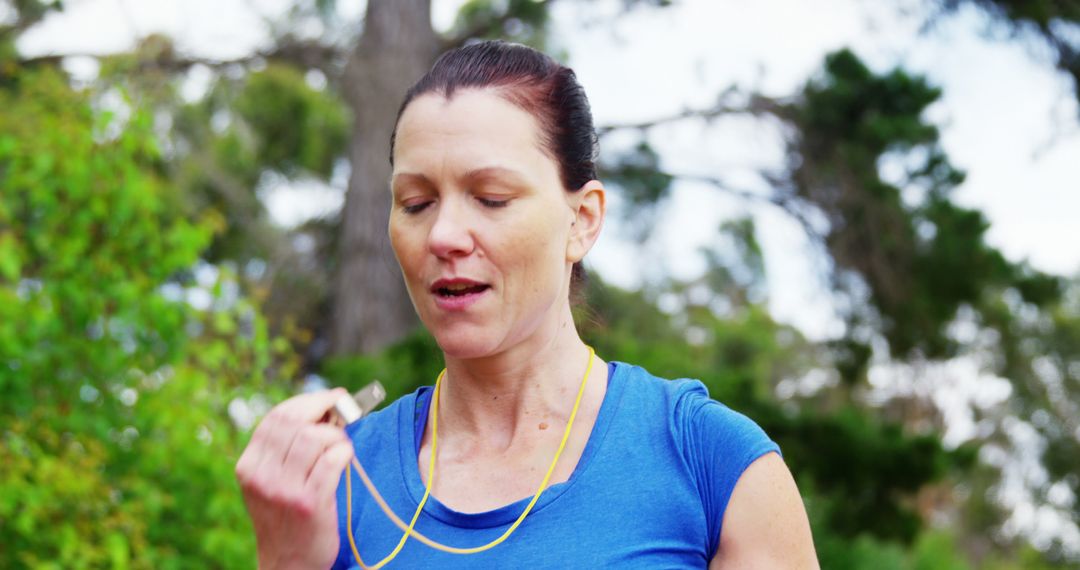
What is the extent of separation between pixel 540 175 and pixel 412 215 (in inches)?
7.4

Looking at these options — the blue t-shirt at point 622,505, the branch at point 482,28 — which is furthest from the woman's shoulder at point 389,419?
the branch at point 482,28

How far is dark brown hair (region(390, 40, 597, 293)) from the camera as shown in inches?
67.6

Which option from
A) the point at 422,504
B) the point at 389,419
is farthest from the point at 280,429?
the point at 389,419

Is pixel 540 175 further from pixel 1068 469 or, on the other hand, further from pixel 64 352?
pixel 1068 469

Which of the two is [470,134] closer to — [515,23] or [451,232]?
[451,232]

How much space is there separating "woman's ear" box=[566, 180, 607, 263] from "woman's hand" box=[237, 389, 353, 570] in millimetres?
432

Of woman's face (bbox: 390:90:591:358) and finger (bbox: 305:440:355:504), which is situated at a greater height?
woman's face (bbox: 390:90:591:358)

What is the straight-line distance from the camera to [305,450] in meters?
1.48

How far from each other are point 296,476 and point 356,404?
0.45 ft

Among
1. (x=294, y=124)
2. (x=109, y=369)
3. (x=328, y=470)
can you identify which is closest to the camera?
(x=328, y=470)

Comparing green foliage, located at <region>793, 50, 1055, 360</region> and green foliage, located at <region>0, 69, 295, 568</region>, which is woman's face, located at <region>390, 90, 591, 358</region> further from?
green foliage, located at <region>793, 50, 1055, 360</region>

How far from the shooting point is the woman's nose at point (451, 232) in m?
1.64

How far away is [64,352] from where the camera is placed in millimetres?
4406

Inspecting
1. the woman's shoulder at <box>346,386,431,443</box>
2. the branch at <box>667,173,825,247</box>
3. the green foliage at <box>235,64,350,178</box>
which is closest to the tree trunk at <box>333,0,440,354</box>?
the branch at <box>667,173,825,247</box>
